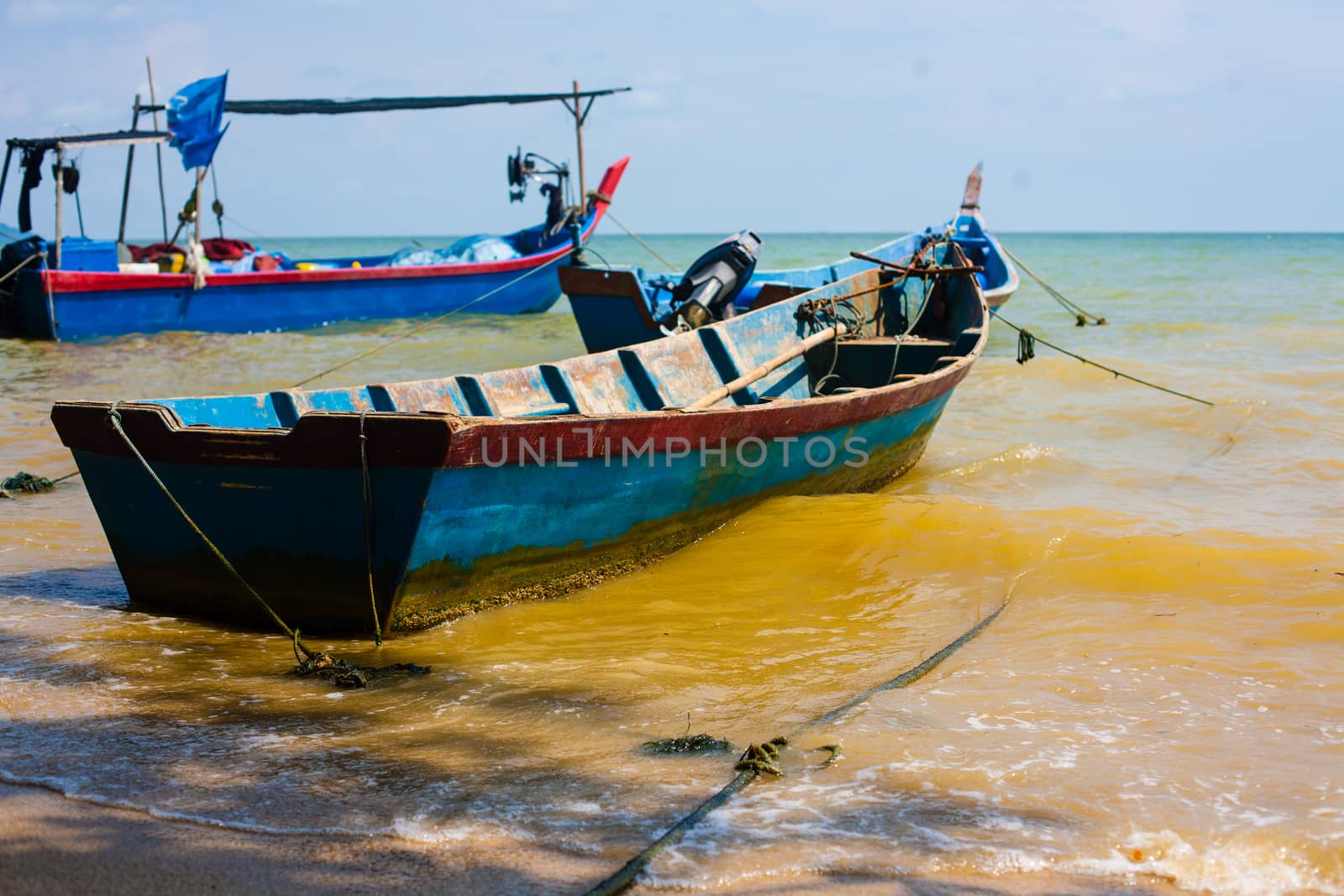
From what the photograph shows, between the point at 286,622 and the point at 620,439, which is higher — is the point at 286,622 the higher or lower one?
the lower one

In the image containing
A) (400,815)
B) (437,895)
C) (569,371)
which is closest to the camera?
(437,895)

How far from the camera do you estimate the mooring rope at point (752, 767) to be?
9.33 ft

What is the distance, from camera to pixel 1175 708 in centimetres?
426

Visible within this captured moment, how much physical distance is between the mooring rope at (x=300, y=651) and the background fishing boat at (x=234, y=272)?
13.0 meters

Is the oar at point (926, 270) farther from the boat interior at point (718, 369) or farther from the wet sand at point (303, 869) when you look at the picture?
the wet sand at point (303, 869)

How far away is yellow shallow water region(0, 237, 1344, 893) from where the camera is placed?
10.5 ft

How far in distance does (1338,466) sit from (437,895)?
27.6 ft

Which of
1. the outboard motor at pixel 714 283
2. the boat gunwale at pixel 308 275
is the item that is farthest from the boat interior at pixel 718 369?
the boat gunwale at pixel 308 275

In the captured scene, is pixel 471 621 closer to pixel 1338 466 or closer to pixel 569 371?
pixel 569 371

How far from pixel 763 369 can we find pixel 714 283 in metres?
4.60

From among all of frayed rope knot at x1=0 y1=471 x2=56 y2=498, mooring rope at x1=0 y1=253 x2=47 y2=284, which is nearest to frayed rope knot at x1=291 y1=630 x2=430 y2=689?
frayed rope knot at x1=0 y1=471 x2=56 y2=498

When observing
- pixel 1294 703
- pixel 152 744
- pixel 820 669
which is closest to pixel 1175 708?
pixel 1294 703

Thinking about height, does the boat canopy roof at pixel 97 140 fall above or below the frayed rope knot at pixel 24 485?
above

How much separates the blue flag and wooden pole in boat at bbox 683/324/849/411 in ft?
35.9
